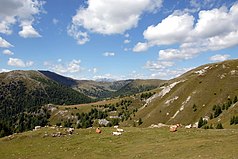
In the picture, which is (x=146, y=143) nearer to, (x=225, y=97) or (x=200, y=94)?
(x=225, y=97)

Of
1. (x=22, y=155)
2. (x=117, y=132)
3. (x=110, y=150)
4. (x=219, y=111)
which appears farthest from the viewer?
(x=219, y=111)

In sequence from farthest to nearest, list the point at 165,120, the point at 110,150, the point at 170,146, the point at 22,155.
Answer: the point at 165,120 → the point at 22,155 → the point at 110,150 → the point at 170,146

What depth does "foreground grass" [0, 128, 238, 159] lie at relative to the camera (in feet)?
128

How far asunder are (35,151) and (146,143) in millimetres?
21527

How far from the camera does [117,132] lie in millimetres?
58156

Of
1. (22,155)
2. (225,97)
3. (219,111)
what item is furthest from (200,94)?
(22,155)

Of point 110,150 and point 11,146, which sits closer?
point 110,150

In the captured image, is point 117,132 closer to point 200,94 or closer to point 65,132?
point 65,132

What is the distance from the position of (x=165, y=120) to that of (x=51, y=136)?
454 feet

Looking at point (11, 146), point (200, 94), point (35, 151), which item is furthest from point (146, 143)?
point (200, 94)

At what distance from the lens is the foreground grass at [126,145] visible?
38.9 meters

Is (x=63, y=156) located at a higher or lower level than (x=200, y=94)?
lower

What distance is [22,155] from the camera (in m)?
52.0

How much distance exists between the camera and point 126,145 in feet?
162
